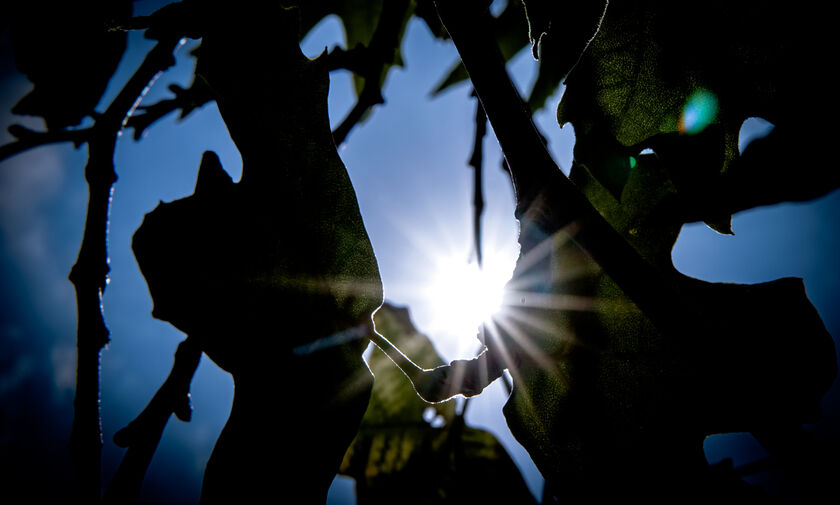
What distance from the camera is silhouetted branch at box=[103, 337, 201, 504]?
0.38m

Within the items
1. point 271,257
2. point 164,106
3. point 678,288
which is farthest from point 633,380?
point 164,106

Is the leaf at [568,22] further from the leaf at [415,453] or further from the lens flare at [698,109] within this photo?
the leaf at [415,453]

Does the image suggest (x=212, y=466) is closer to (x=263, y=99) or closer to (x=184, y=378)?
(x=184, y=378)

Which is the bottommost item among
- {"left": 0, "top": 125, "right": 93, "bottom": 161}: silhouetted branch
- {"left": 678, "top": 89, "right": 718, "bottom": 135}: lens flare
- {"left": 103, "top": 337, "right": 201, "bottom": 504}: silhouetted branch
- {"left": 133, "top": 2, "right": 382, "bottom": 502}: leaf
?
{"left": 103, "top": 337, "right": 201, "bottom": 504}: silhouetted branch

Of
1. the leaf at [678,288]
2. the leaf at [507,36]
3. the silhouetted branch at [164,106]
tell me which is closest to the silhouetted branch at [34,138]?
the silhouetted branch at [164,106]

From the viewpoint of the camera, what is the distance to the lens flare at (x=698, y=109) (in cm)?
45

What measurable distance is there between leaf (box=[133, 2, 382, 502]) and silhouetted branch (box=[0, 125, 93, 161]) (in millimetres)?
384

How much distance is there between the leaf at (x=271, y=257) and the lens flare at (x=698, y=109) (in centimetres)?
38

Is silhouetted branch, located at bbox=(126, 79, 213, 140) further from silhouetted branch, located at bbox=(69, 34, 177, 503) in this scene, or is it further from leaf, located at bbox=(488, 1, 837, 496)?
leaf, located at bbox=(488, 1, 837, 496)

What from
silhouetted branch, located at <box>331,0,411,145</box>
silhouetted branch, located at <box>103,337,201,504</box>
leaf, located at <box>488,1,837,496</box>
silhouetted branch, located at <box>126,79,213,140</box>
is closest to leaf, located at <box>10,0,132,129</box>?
silhouetted branch, located at <box>126,79,213,140</box>

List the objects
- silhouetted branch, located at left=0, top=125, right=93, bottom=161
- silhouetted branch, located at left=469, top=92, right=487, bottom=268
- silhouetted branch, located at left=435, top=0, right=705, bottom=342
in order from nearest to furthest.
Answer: silhouetted branch, located at left=435, top=0, right=705, bottom=342, silhouetted branch, located at left=0, top=125, right=93, bottom=161, silhouetted branch, located at left=469, top=92, right=487, bottom=268

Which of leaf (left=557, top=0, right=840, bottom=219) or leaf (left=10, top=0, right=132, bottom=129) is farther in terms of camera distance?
leaf (left=10, top=0, right=132, bottom=129)

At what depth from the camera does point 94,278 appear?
47cm

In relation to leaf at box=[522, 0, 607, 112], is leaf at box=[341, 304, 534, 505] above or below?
below
